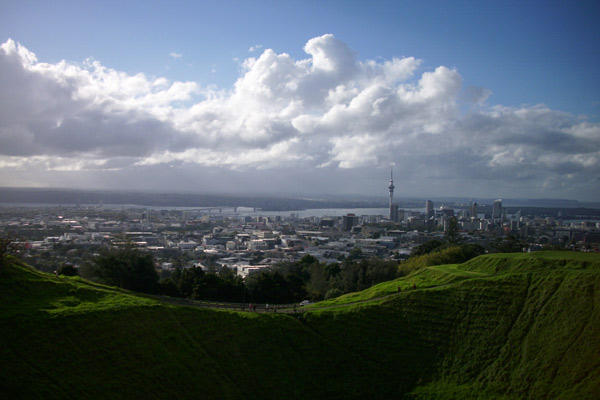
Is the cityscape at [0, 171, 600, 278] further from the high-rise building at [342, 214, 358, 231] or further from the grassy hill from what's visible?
the grassy hill

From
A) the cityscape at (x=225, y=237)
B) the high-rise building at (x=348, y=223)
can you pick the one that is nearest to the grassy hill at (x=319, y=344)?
the cityscape at (x=225, y=237)

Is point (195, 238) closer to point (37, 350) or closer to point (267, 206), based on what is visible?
point (37, 350)

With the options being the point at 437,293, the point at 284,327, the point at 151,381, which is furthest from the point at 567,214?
the point at 151,381

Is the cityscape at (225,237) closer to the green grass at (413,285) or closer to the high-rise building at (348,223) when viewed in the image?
the high-rise building at (348,223)

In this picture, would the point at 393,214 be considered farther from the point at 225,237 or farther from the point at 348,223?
the point at 225,237

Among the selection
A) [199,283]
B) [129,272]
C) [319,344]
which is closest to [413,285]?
[319,344]

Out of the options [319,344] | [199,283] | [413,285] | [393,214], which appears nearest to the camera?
[319,344]
